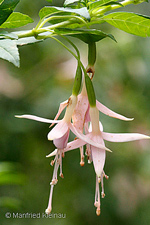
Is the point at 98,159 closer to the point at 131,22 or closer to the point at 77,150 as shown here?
the point at 131,22

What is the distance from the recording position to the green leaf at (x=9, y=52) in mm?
515

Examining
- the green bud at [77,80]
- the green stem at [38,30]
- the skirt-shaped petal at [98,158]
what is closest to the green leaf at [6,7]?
the green stem at [38,30]

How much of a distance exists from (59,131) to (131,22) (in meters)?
0.24

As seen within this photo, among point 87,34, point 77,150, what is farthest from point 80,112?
point 77,150

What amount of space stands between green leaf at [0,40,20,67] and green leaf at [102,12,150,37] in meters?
0.20

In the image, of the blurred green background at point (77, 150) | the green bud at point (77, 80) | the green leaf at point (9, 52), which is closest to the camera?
the green leaf at point (9, 52)

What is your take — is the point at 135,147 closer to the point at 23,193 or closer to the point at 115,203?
the point at 115,203

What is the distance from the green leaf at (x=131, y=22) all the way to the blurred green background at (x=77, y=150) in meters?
0.95

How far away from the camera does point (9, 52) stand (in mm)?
529

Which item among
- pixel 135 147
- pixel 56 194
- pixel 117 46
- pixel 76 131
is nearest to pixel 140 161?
pixel 135 147

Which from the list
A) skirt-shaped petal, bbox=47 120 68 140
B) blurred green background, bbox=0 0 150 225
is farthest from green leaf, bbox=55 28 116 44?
blurred green background, bbox=0 0 150 225

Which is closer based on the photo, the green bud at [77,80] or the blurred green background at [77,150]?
the green bud at [77,80]

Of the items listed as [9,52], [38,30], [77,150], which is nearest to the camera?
[9,52]

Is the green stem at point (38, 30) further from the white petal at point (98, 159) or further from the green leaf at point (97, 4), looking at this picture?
the white petal at point (98, 159)
